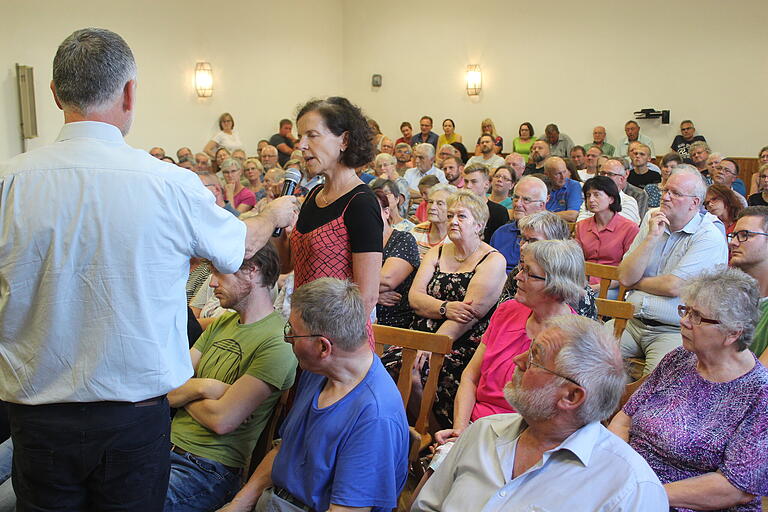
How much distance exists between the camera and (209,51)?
10.7 metres

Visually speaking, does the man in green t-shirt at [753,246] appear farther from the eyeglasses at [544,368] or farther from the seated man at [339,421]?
the seated man at [339,421]

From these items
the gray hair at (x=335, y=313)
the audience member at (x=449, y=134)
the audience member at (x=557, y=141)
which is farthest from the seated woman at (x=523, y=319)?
the audience member at (x=449, y=134)

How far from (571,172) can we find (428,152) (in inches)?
76.0

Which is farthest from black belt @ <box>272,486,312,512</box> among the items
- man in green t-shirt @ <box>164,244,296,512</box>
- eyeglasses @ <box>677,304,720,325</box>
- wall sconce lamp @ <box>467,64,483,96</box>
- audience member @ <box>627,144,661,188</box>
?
wall sconce lamp @ <box>467,64,483,96</box>

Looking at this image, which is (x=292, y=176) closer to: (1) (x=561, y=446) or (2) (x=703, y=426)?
(1) (x=561, y=446)

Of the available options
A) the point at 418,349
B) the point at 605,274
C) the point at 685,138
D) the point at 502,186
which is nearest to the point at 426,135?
the point at 685,138

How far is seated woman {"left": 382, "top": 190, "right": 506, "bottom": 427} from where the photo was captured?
2863 millimetres

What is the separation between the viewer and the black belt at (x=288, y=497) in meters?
1.85

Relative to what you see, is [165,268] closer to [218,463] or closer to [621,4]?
[218,463]

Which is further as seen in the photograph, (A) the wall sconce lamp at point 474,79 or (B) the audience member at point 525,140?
(A) the wall sconce lamp at point 474,79

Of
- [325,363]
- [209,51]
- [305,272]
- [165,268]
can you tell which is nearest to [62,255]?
[165,268]

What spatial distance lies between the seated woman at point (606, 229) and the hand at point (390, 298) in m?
1.34

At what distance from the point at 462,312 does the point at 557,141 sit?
8081mm

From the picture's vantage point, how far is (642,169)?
317 inches
